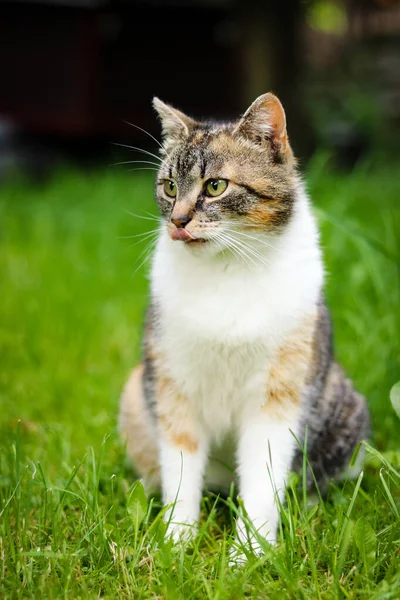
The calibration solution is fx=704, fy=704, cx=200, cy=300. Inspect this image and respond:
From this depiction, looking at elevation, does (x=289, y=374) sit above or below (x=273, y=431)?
above

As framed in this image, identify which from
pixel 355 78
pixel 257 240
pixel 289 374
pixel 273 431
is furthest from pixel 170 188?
pixel 355 78

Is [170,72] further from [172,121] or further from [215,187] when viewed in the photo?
[215,187]

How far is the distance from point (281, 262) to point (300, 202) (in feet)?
0.79

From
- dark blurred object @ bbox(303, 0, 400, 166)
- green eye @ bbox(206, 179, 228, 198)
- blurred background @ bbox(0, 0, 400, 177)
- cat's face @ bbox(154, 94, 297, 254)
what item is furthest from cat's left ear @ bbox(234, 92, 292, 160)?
dark blurred object @ bbox(303, 0, 400, 166)

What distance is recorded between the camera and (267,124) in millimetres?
2248

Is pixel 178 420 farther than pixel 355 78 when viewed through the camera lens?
No

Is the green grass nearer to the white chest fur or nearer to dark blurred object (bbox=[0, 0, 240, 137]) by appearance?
the white chest fur

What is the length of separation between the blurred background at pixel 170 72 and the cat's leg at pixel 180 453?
6.20m

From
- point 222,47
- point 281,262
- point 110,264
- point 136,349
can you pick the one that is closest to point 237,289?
point 281,262

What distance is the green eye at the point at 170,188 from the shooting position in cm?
235

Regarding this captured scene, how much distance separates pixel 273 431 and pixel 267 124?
3.22 feet

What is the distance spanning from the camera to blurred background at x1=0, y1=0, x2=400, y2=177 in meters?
8.53

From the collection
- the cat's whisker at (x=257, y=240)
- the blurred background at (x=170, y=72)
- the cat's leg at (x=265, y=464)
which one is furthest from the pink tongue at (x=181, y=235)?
the blurred background at (x=170, y=72)

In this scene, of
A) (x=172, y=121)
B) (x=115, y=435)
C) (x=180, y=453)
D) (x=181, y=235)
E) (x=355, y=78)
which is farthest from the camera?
(x=355, y=78)
